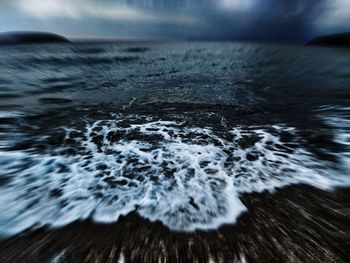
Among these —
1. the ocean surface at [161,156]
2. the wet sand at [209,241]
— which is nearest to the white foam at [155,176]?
Result: the ocean surface at [161,156]

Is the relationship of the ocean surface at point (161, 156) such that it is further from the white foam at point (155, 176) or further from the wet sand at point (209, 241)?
the wet sand at point (209, 241)

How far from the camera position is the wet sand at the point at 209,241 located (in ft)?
6.94

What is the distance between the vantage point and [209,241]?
7.60 ft

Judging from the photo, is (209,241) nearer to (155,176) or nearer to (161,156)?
(155,176)

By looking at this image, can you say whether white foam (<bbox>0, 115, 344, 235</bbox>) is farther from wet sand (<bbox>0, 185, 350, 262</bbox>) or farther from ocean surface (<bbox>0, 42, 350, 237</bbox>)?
wet sand (<bbox>0, 185, 350, 262</bbox>)

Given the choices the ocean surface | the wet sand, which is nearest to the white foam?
the ocean surface

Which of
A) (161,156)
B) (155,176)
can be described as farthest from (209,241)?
(161,156)

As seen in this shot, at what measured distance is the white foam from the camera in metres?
2.73

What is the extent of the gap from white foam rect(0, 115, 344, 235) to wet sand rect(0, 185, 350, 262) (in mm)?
162

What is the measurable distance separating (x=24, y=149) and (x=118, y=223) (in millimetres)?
3224

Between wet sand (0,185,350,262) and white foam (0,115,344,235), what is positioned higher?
white foam (0,115,344,235)

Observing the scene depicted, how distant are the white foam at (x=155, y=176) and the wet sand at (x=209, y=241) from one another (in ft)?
0.53

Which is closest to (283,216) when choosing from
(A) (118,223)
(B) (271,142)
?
(A) (118,223)

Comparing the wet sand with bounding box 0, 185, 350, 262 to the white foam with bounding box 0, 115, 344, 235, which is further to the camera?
the white foam with bounding box 0, 115, 344, 235
